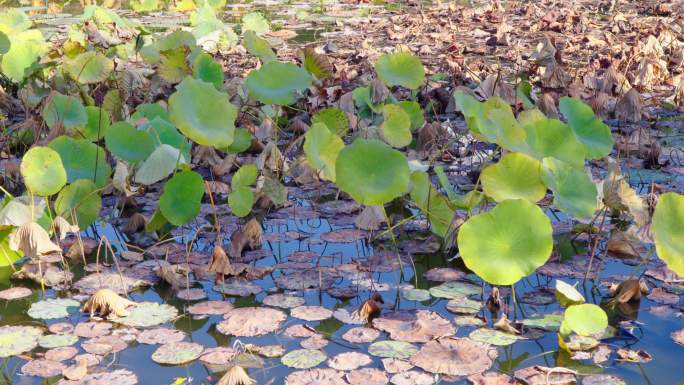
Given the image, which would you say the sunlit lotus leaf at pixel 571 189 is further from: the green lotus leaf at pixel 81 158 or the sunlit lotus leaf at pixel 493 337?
the green lotus leaf at pixel 81 158

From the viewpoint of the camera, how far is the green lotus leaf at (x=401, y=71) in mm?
3186

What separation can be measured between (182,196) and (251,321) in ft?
1.92

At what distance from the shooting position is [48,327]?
1947 millimetres

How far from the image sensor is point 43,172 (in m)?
2.28

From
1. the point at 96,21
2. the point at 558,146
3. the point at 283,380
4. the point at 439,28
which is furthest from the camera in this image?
the point at 439,28

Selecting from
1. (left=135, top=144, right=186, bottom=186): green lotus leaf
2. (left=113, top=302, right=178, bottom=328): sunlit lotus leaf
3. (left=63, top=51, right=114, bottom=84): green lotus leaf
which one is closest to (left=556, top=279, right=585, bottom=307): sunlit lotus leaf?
(left=113, top=302, right=178, bottom=328): sunlit lotus leaf

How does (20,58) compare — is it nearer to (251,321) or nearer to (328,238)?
(328,238)

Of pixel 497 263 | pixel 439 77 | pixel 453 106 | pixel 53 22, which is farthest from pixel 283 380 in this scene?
pixel 53 22

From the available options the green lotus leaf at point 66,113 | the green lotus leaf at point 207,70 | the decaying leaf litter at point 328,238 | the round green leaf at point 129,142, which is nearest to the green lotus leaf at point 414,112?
the decaying leaf litter at point 328,238

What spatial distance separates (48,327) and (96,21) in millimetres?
3093

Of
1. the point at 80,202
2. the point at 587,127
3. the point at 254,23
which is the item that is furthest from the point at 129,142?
the point at 254,23

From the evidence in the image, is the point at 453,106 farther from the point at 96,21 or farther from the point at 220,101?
the point at 96,21

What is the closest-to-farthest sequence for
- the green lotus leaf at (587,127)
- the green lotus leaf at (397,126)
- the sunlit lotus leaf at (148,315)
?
the sunlit lotus leaf at (148,315) → the green lotus leaf at (587,127) → the green lotus leaf at (397,126)

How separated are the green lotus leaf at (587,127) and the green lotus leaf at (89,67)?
1.68 metres
